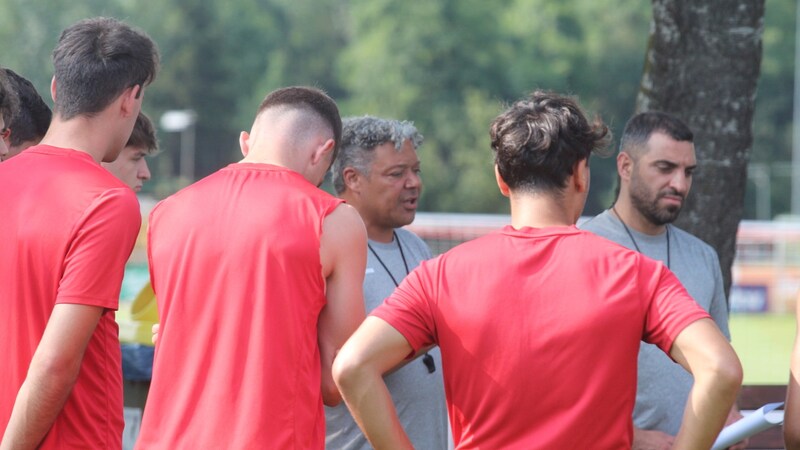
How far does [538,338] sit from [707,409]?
1.49ft

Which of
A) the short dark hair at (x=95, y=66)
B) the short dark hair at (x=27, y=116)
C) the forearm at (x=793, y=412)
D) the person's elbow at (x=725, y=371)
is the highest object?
the short dark hair at (x=95, y=66)

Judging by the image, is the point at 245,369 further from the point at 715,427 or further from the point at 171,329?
the point at 715,427

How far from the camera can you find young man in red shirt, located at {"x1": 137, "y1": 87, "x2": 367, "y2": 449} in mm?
3340

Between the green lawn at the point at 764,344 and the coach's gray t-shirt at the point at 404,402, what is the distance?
33.3ft

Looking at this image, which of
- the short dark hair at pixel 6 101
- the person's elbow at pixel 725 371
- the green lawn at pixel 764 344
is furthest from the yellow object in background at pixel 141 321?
the green lawn at pixel 764 344

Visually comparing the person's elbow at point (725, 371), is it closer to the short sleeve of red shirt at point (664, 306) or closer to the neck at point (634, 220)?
the short sleeve of red shirt at point (664, 306)

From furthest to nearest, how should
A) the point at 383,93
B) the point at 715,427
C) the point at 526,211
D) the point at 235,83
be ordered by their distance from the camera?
the point at 235,83 → the point at 383,93 → the point at 526,211 → the point at 715,427

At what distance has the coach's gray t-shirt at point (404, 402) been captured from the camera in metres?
4.61

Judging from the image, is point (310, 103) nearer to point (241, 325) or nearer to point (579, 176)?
point (241, 325)

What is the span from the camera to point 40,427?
334 cm

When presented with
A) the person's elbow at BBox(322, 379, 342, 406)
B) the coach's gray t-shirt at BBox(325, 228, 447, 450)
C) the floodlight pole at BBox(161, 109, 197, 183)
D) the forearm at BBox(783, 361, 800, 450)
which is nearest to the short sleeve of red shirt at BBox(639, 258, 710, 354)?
the forearm at BBox(783, 361, 800, 450)

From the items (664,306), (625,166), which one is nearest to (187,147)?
(625,166)

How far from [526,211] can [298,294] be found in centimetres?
68

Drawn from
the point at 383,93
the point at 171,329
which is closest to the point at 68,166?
the point at 171,329
